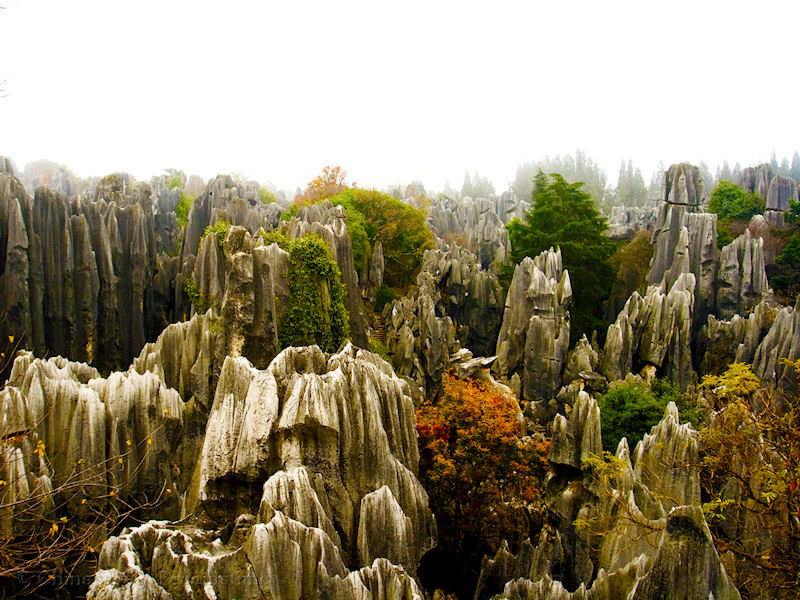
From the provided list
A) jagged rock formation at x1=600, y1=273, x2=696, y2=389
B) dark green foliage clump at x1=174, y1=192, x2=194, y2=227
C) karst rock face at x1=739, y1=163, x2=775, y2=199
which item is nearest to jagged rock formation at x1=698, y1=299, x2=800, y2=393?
jagged rock formation at x1=600, y1=273, x2=696, y2=389

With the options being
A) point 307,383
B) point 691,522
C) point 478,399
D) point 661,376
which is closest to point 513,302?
point 661,376

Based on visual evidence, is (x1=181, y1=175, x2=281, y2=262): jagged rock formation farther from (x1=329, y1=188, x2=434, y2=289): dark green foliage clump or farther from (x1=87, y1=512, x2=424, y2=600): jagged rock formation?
(x1=87, y1=512, x2=424, y2=600): jagged rock formation

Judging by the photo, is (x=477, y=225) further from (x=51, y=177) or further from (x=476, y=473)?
(x=51, y=177)

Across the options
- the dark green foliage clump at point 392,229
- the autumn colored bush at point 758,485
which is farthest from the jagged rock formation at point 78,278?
the autumn colored bush at point 758,485

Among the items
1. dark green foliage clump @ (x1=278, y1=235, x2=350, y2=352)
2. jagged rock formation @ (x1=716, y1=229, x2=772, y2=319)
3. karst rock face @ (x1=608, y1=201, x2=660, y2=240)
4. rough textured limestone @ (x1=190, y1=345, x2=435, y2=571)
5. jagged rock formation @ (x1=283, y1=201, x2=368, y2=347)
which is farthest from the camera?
karst rock face @ (x1=608, y1=201, x2=660, y2=240)

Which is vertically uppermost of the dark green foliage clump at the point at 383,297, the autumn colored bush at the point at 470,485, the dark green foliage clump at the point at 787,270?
the dark green foliage clump at the point at 787,270

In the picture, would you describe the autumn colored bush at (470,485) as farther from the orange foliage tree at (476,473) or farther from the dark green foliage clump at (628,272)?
the dark green foliage clump at (628,272)
